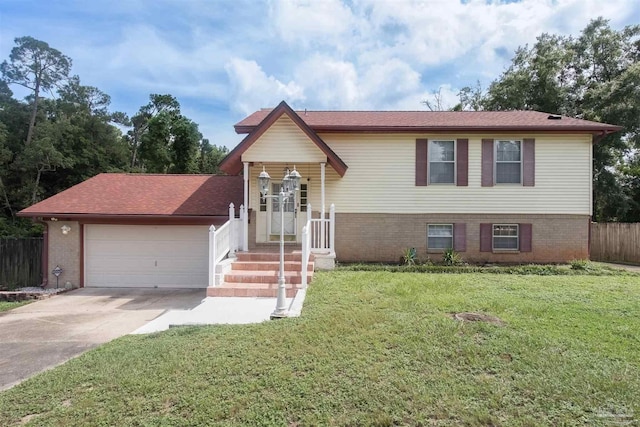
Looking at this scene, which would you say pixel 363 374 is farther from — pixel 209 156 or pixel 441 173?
pixel 209 156

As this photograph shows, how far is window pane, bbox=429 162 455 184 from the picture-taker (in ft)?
38.7

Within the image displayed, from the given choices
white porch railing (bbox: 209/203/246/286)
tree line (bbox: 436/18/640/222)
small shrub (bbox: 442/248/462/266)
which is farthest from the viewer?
tree line (bbox: 436/18/640/222)

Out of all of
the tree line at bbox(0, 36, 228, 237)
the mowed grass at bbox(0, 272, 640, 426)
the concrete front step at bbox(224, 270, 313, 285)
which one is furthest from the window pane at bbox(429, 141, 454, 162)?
the tree line at bbox(0, 36, 228, 237)

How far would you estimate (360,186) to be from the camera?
11734 millimetres

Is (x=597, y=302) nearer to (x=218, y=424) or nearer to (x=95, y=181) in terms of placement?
(x=218, y=424)

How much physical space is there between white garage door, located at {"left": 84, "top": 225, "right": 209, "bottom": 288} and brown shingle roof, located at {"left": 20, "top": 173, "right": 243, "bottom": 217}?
1.94 feet

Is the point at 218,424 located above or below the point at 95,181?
below

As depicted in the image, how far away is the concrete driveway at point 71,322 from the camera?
5348 millimetres

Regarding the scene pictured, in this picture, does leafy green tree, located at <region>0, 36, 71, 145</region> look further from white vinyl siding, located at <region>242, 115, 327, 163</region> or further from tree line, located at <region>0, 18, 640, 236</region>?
white vinyl siding, located at <region>242, 115, 327, 163</region>

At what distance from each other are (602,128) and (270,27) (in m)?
11.4

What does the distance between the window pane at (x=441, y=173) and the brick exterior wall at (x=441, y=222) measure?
1199mm

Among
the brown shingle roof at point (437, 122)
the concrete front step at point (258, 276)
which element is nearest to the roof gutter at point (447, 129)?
the brown shingle roof at point (437, 122)

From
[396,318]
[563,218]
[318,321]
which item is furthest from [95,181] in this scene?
[563,218]

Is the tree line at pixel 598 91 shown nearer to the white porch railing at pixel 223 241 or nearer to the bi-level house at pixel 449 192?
the bi-level house at pixel 449 192
